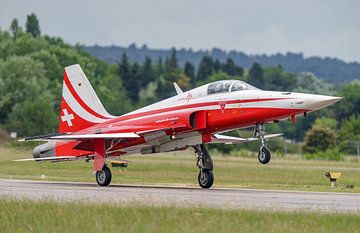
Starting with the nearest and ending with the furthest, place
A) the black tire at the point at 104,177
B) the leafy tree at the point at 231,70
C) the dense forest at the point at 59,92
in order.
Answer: the black tire at the point at 104,177, the dense forest at the point at 59,92, the leafy tree at the point at 231,70

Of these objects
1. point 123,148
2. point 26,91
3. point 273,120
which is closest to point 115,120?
point 123,148

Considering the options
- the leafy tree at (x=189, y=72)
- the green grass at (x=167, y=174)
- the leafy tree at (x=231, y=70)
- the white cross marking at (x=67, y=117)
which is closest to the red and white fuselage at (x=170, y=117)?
the white cross marking at (x=67, y=117)

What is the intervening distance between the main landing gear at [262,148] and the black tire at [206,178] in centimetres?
252

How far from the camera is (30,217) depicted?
17.8 m

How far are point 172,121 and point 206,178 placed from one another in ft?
6.98

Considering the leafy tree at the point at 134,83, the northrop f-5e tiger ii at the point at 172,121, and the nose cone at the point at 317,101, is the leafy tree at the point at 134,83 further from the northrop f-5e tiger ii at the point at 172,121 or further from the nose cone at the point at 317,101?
the nose cone at the point at 317,101

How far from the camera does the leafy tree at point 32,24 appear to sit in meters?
155

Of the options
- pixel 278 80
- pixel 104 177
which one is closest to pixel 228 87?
pixel 104 177

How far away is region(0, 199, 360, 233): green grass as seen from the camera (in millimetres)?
16109

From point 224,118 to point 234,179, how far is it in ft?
32.5

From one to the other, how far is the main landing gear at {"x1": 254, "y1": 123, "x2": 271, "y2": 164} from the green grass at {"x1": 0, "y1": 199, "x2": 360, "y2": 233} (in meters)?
6.44

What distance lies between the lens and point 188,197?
22.9 metres

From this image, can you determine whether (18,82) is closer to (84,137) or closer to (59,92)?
(59,92)

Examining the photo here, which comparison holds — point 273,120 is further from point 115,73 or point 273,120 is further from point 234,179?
point 115,73
